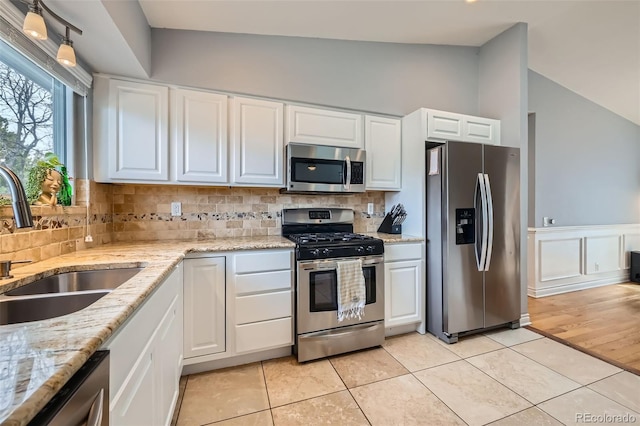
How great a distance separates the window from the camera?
4.80 feet

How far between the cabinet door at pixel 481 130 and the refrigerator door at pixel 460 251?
417 mm

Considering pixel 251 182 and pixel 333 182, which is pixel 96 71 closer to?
pixel 251 182

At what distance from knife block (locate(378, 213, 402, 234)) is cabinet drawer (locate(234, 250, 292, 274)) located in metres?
1.21

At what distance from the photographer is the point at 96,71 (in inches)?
80.7

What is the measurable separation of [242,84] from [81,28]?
105 centimetres

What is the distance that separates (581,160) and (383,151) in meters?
3.28

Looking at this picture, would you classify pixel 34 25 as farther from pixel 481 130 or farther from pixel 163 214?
pixel 481 130

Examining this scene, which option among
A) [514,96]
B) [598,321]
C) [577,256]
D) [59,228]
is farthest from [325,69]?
[577,256]

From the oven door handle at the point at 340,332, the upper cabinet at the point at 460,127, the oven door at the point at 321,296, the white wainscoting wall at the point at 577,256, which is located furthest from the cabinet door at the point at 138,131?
the white wainscoting wall at the point at 577,256

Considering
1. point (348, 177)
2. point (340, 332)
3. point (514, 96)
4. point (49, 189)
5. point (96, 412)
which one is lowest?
point (340, 332)

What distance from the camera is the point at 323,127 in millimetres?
2648

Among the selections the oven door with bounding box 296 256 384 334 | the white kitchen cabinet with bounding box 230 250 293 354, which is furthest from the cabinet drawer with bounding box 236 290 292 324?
the oven door with bounding box 296 256 384 334

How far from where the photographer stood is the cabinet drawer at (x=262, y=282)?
211 cm

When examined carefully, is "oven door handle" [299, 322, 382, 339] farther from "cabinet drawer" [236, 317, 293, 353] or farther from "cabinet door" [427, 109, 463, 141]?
"cabinet door" [427, 109, 463, 141]
